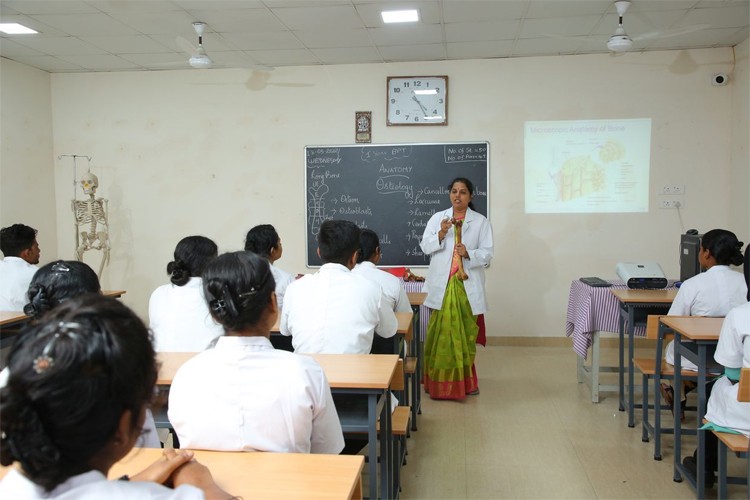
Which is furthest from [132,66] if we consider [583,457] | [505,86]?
[583,457]

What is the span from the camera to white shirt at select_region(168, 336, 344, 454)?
1.57 meters

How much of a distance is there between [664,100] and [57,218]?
6.21 m

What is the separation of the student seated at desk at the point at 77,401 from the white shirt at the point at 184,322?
189 centimetres

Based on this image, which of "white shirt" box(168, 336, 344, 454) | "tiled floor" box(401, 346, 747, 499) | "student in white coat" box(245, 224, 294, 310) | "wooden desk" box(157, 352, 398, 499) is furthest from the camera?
"student in white coat" box(245, 224, 294, 310)

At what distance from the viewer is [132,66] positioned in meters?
6.13

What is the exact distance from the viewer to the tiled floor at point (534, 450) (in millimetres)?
2926

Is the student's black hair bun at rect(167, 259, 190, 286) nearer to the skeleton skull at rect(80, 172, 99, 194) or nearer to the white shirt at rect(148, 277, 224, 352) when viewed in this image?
the white shirt at rect(148, 277, 224, 352)

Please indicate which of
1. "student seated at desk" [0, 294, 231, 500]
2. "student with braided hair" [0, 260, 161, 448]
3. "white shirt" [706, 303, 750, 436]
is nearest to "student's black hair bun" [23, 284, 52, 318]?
"student with braided hair" [0, 260, 161, 448]

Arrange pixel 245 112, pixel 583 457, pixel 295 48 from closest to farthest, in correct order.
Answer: pixel 583 457 → pixel 295 48 → pixel 245 112

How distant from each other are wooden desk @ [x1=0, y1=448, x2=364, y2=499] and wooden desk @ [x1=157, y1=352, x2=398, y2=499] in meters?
0.54

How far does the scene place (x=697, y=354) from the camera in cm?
281

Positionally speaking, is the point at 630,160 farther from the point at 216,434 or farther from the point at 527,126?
the point at 216,434

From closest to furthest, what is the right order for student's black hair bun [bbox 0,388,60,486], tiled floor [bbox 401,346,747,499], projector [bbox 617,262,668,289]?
student's black hair bun [bbox 0,388,60,486]
tiled floor [bbox 401,346,747,499]
projector [bbox 617,262,668,289]

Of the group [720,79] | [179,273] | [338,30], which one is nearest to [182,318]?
[179,273]
